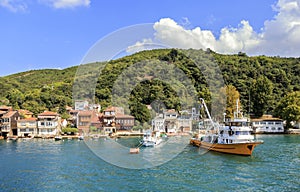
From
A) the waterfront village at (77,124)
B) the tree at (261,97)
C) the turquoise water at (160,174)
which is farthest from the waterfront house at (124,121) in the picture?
the tree at (261,97)

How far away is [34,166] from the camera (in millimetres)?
21781

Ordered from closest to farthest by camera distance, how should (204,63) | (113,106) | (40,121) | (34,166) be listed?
(34,166) < (113,106) < (40,121) < (204,63)

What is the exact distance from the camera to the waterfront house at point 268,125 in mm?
54125

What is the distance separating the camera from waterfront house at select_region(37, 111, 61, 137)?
4956 cm

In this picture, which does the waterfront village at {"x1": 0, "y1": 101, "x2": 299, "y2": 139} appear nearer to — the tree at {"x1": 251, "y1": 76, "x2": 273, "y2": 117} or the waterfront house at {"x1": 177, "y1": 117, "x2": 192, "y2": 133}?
the waterfront house at {"x1": 177, "y1": 117, "x2": 192, "y2": 133}

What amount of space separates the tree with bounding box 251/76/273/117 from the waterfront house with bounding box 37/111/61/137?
38952mm

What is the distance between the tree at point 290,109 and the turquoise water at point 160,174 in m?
28.7

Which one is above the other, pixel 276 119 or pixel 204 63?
pixel 204 63

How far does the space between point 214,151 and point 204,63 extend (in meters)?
32.0

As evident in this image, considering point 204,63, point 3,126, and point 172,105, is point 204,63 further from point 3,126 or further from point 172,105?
point 3,126

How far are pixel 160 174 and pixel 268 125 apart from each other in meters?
41.8

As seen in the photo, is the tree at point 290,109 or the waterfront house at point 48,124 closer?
the waterfront house at point 48,124

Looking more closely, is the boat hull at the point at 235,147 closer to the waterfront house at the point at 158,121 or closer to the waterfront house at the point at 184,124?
the waterfront house at the point at 158,121

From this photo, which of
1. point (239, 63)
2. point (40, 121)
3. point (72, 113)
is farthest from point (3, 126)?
point (239, 63)
